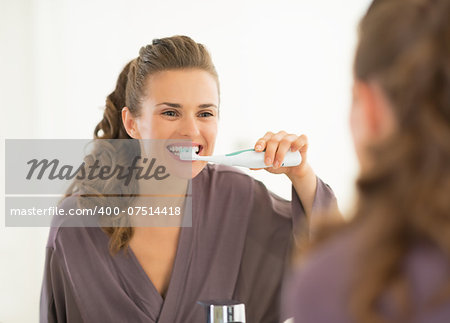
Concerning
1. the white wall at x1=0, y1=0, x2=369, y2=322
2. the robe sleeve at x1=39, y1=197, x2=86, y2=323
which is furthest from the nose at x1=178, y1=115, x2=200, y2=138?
the white wall at x1=0, y1=0, x2=369, y2=322

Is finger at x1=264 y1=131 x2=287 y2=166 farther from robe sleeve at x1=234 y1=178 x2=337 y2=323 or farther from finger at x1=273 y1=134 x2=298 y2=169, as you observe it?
robe sleeve at x1=234 y1=178 x2=337 y2=323

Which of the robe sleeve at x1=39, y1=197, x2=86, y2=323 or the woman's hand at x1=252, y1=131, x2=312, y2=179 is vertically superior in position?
the woman's hand at x1=252, y1=131, x2=312, y2=179

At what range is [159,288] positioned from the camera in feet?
3.30

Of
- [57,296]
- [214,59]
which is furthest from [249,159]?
[214,59]

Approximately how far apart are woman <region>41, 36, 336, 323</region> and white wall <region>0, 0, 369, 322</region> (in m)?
0.43

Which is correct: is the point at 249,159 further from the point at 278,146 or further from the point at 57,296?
the point at 57,296

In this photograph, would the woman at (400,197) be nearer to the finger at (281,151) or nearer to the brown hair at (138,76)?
the finger at (281,151)

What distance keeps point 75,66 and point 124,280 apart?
805mm

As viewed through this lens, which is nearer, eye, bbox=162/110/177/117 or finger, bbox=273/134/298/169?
finger, bbox=273/134/298/169

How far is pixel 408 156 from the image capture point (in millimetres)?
365

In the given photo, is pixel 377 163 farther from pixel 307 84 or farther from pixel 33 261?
pixel 33 261

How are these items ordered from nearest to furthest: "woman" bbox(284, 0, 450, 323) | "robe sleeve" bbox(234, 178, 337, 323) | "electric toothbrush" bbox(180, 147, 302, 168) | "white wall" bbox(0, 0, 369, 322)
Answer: "woman" bbox(284, 0, 450, 323) → "electric toothbrush" bbox(180, 147, 302, 168) → "robe sleeve" bbox(234, 178, 337, 323) → "white wall" bbox(0, 0, 369, 322)

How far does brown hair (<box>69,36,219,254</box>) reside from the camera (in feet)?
3.41

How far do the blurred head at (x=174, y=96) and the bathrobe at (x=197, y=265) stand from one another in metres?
0.11
